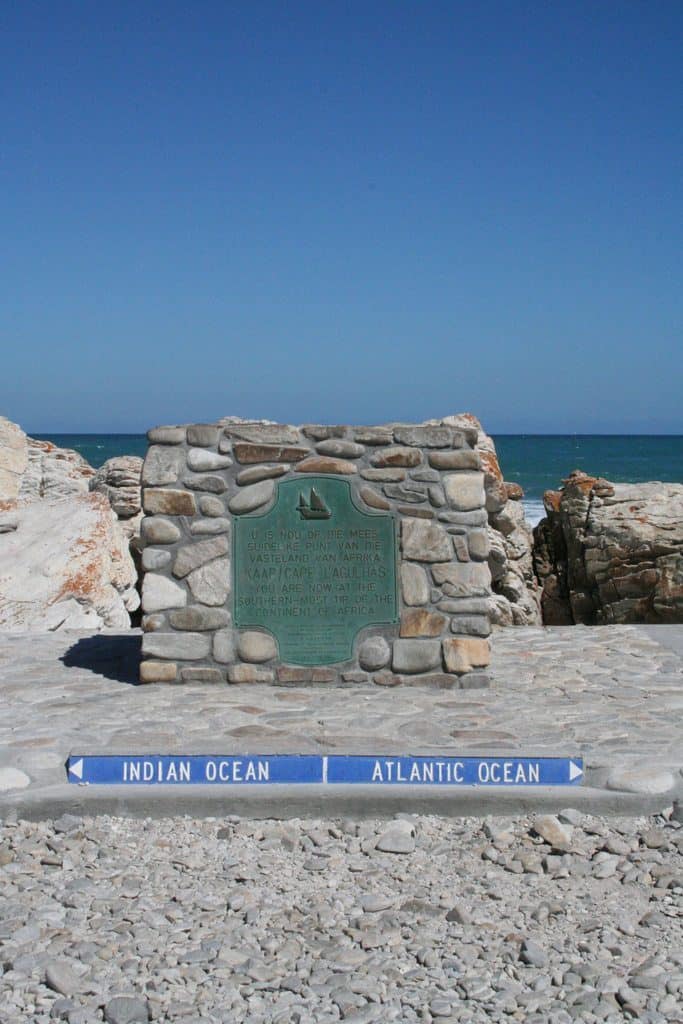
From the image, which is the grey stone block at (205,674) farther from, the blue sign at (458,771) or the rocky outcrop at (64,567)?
the rocky outcrop at (64,567)

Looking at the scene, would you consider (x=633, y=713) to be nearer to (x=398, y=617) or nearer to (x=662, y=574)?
(x=398, y=617)

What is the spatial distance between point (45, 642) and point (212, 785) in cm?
373

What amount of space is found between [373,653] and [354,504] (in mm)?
883

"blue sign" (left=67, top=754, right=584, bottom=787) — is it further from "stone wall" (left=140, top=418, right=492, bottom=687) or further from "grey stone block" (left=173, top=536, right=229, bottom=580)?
"grey stone block" (left=173, top=536, right=229, bottom=580)

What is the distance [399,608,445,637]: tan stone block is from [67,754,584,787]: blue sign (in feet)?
5.42

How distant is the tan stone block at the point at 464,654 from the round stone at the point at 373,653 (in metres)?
0.35

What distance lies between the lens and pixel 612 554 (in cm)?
1161

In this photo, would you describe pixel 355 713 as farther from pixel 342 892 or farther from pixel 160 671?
pixel 342 892

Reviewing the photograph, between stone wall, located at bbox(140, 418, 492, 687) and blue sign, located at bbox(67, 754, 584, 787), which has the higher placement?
stone wall, located at bbox(140, 418, 492, 687)

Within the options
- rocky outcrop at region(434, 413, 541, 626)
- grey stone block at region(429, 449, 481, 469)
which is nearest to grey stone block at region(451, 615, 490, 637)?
grey stone block at region(429, 449, 481, 469)

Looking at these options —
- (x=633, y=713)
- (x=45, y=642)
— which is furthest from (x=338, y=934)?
(x=45, y=642)

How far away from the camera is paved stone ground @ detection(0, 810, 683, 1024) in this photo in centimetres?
303

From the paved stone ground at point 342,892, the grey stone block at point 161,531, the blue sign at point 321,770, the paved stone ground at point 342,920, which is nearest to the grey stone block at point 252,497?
the grey stone block at point 161,531

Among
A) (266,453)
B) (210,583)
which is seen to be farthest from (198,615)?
(266,453)
